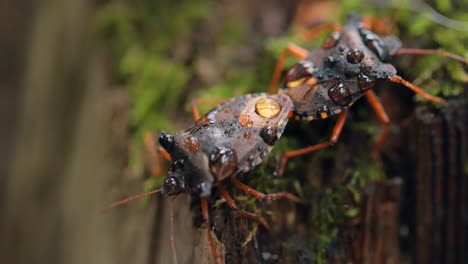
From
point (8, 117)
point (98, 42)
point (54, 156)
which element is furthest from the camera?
point (8, 117)

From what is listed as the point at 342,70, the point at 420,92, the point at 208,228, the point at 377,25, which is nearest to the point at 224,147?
the point at 208,228

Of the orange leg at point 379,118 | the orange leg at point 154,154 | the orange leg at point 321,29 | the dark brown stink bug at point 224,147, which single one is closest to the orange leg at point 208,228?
the dark brown stink bug at point 224,147

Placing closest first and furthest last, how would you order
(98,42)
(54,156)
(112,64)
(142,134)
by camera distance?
1. (142,134)
2. (112,64)
3. (98,42)
4. (54,156)

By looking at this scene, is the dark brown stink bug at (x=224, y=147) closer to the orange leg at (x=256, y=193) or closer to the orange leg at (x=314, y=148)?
the orange leg at (x=256, y=193)

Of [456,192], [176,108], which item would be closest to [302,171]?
[456,192]

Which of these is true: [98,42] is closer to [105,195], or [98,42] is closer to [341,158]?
[105,195]

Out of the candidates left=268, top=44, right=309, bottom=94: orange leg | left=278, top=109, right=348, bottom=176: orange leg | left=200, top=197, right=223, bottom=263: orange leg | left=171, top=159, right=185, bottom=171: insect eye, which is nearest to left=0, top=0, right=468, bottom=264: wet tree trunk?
left=200, top=197, right=223, bottom=263: orange leg

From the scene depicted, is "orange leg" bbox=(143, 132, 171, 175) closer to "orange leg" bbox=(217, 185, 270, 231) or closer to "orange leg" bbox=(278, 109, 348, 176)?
"orange leg" bbox=(217, 185, 270, 231)
